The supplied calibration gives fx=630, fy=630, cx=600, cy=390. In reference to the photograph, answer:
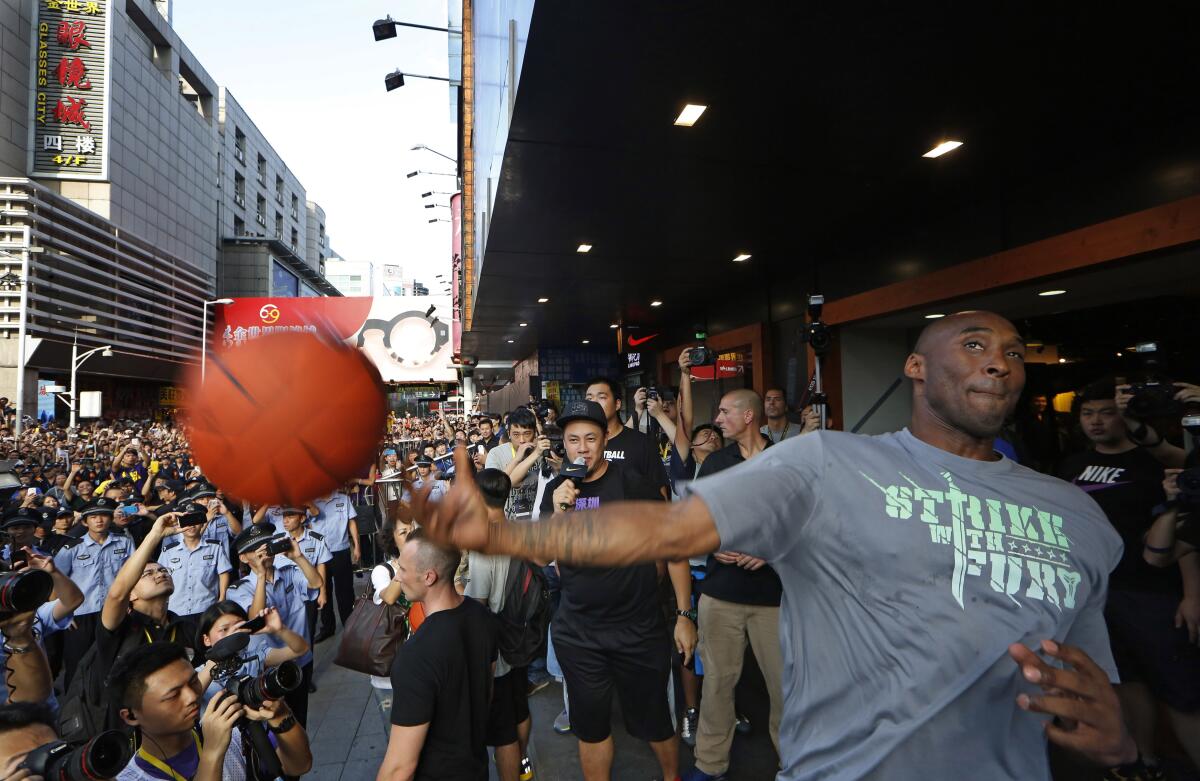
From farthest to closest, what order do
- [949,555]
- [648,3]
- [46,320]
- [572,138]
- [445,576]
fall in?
[46,320] < [572,138] < [648,3] < [445,576] < [949,555]

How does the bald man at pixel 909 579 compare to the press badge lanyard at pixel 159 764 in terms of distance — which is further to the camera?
the press badge lanyard at pixel 159 764

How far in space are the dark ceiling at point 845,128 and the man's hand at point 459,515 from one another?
3.05 m

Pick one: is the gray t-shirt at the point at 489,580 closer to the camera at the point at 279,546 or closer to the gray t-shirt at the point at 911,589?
the camera at the point at 279,546

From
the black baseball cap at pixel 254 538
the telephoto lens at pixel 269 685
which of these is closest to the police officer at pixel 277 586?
the black baseball cap at pixel 254 538

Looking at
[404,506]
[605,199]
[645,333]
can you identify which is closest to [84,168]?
[645,333]

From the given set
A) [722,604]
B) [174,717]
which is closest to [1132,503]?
[722,604]

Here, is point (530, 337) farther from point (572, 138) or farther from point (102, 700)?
point (102, 700)

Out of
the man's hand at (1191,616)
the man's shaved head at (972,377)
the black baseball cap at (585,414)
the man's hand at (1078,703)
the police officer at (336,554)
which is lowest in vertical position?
the police officer at (336,554)

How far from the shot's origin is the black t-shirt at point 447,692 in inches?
95.7

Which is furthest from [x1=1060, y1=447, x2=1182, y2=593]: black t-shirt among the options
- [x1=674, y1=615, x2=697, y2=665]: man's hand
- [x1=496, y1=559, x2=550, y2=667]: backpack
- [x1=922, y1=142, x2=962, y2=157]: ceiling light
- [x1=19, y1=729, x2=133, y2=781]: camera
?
[x1=19, y1=729, x2=133, y2=781]: camera

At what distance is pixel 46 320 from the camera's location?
83.6 feet

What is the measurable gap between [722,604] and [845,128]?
3736 millimetres

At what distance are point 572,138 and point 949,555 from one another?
4.49 metres

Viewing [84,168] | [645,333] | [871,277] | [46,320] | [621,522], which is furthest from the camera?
[84,168]
